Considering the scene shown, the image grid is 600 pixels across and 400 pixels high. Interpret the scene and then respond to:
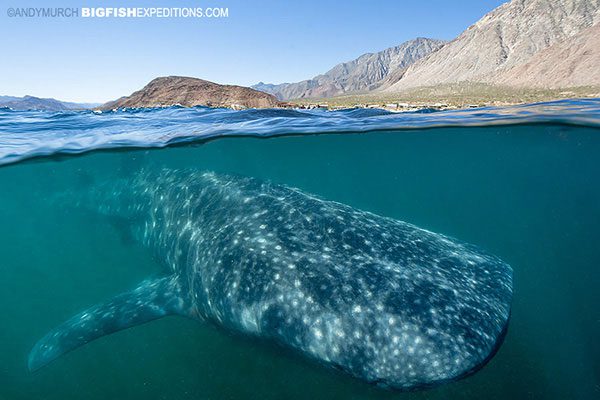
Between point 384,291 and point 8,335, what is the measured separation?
56.6ft

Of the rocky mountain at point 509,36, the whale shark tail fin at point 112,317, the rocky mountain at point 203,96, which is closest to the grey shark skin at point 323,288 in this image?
the whale shark tail fin at point 112,317

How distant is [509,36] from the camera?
162125mm

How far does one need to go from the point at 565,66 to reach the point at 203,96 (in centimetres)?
11087

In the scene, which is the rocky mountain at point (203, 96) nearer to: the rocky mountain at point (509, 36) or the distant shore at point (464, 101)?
the distant shore at point (464, 101)

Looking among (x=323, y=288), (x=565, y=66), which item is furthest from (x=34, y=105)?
(x=565, y=66)

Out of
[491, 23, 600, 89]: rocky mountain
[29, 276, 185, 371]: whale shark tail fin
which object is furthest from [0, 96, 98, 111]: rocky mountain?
[491, 23, 600, 89]: rocky mountain

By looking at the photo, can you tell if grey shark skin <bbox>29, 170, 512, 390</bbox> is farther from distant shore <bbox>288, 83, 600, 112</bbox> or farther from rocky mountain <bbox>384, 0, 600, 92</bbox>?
rocky mountain <bbox>384, 0, 600, 92</bbox>

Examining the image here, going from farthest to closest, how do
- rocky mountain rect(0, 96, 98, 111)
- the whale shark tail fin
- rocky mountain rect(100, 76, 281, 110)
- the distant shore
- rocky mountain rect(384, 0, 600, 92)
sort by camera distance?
1. rocky mountain rect(384, 0, 600, 92)
2. rocky mountain rect(0, 96, 98, 111)
3. the distant shore
4. rocky mountain rect(100, 76, 281, 110)
5. the whale shark tail fin

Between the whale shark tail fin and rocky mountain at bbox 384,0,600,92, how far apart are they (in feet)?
499

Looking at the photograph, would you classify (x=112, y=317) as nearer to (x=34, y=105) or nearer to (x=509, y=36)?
(x=34, y=105)

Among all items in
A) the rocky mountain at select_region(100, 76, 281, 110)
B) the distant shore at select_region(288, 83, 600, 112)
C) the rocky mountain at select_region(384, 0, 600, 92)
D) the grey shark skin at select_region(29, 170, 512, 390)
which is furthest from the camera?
the rocky mountain at select_region(384, 0, 600, 92)

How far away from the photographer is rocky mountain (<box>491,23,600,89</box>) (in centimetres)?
8293

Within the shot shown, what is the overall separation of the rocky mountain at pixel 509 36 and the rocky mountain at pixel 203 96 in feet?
459

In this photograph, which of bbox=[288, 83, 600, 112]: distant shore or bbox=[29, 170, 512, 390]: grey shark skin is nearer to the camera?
bbox=[29, 170, 512, 390]: grey shark skin
